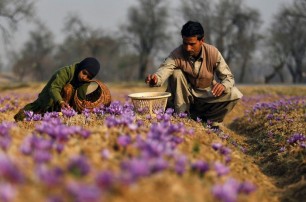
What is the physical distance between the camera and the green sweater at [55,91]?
24.5ft

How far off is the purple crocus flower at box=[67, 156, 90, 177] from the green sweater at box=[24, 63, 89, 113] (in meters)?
4.76

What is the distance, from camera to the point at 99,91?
8.41 metres

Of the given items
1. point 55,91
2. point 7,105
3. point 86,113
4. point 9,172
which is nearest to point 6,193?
point 9,172

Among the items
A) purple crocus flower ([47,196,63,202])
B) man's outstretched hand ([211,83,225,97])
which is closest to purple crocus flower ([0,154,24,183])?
purple crocus flower ([47,196,63,202])

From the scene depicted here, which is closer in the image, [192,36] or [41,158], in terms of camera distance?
[41,158]

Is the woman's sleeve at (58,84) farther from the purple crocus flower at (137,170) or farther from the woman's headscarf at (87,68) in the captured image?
the purple crocus flower at (137,170)

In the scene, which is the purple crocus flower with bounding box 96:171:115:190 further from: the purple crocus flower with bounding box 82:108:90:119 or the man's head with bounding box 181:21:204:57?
the man's head with bounding box 181:21:204:57

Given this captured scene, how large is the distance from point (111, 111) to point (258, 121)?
4.24 m

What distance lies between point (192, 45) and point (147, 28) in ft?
188

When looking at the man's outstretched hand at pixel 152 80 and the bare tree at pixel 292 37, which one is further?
the bare tree at pixel 292 37

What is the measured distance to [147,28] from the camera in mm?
63719

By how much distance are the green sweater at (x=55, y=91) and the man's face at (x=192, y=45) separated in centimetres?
205

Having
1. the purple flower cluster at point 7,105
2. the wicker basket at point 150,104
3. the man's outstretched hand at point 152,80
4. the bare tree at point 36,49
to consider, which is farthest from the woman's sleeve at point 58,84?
the bare tree at point 36,49

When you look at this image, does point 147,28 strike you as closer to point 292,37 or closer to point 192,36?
point 292,37
